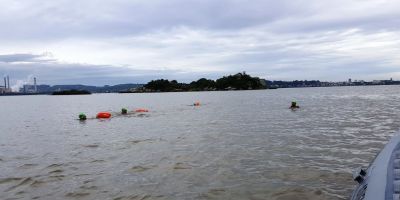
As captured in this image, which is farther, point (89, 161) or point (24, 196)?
point (89, 161)

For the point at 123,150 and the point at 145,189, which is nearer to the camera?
the point at 145,189

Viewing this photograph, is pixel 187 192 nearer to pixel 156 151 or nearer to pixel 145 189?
pixel 145 189

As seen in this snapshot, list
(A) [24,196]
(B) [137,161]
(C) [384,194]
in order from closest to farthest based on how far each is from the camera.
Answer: (C) [384,194]
(A) [24,196]
(B) [137,161]

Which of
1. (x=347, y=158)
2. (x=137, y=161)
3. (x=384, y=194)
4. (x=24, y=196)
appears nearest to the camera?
(x=384, y=194)

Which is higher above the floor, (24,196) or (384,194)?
(384,194)

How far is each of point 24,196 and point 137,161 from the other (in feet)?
16.3

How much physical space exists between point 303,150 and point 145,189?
778cm

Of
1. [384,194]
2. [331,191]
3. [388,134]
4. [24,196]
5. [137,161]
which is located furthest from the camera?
[388,134]

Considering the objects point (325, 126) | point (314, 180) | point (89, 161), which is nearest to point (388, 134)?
point (325, 126)

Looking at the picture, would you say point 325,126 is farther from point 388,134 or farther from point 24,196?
point 24,196

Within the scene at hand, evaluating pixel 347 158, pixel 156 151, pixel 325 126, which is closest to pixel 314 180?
pixel 347 158

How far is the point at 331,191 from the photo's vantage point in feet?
32.7

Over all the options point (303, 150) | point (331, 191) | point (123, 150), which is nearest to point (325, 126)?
point (303, 150)

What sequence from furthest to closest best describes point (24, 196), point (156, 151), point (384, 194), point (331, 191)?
1. point (156, 151)
2. point (24, 196)
3. point (331, 191)
4. point (384, 194)
